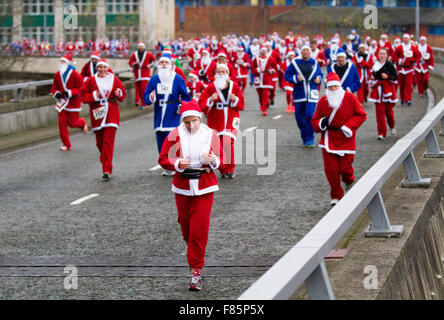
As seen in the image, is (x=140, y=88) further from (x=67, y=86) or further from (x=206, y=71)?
(x=67, y=86)

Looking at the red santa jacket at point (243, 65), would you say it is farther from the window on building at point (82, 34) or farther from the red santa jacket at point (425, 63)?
the window on building at point (82, 34)

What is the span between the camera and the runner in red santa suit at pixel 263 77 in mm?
28047

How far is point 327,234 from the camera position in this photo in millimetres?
5512

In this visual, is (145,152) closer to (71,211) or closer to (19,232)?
(71,211)

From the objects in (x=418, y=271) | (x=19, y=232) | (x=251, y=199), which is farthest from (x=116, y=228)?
(x=418, y=271)

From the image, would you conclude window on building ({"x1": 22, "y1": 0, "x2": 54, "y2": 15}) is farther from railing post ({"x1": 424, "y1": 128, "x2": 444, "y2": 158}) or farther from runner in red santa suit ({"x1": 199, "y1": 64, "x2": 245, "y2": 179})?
railing post ({"x1": 424, "y1": 128, "x2": 444, "y2": 158})

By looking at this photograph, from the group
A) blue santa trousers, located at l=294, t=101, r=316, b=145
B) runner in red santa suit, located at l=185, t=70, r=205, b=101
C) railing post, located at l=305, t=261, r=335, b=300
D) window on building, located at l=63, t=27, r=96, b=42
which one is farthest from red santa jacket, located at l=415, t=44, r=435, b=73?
window on building, located at l=63, t=27, r=96, b=42

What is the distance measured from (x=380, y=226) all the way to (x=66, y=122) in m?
13.4

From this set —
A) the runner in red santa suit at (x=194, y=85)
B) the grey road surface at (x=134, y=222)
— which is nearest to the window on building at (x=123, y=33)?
the runner in red santa suit at (x=194, y=85)

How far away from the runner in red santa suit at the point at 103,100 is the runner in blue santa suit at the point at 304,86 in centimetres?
456

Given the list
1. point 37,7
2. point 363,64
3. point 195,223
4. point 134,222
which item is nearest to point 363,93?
point 363,64

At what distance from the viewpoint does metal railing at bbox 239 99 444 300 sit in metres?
4.50
